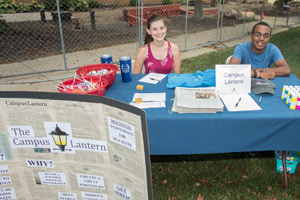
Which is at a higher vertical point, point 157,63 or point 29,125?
point 29,125

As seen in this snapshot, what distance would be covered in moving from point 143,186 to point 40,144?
1.54ft

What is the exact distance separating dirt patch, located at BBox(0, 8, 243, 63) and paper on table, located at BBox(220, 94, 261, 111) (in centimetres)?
595

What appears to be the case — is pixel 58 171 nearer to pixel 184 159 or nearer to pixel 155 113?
pixel 155 113

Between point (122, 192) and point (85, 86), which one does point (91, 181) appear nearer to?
point (122, 192)

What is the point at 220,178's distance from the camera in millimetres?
2932

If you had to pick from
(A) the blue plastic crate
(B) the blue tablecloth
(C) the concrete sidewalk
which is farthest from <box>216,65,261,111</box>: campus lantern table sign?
(C) the concrete sidewalk

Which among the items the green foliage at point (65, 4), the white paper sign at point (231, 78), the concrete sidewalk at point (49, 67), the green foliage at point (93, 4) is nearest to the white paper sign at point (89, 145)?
the white paper sign at point (231, 78)

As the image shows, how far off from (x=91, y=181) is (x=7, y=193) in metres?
0.40

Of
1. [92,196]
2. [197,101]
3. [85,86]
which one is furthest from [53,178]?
[197,101]

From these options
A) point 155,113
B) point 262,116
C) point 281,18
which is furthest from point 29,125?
point 281,18

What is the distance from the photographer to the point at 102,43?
824 cm

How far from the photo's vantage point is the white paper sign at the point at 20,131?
1073 mm

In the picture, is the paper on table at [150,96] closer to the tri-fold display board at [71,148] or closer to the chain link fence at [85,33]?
the tri-fold display board at [71,148]

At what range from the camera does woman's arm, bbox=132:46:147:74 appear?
136 inches
